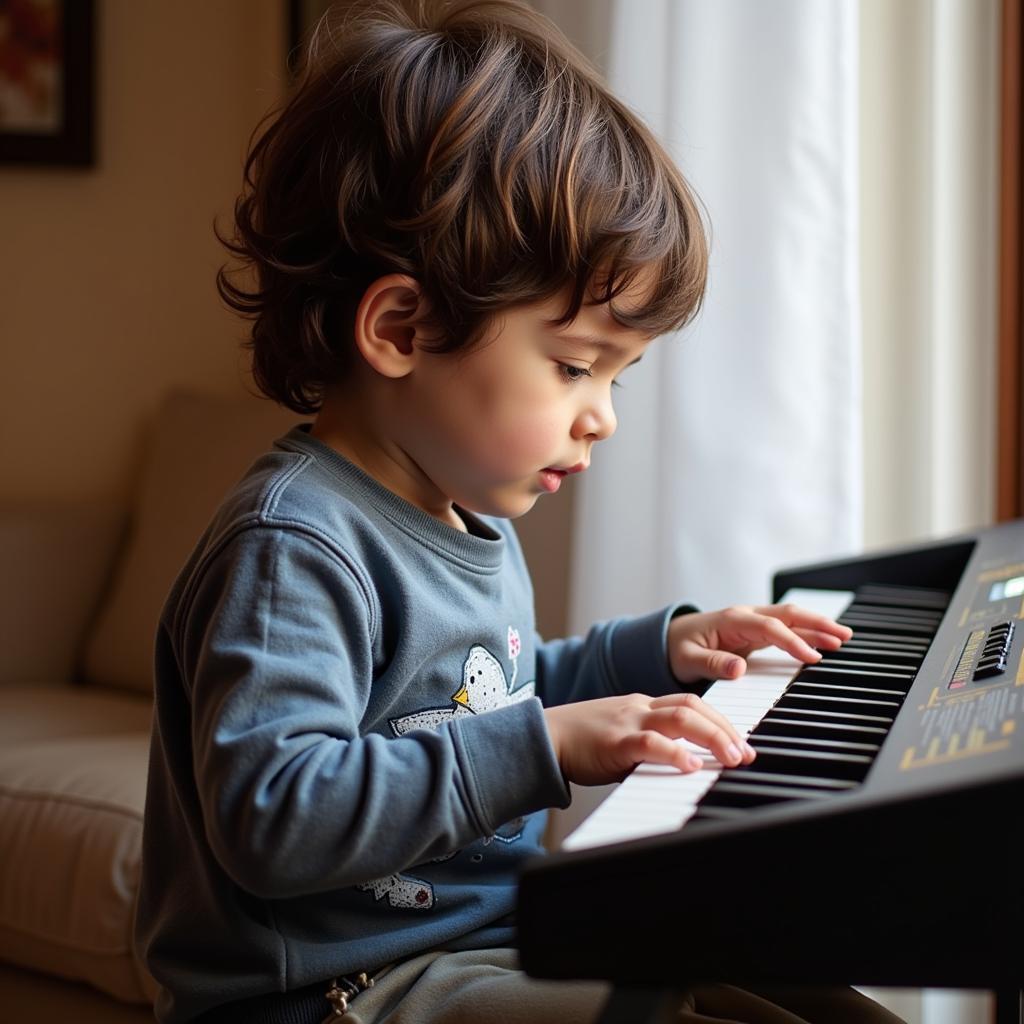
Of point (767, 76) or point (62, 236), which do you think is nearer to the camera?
point (767, 76)

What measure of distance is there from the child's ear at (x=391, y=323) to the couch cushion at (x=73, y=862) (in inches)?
33.5

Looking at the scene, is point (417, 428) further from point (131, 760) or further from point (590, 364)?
point (131, 760)

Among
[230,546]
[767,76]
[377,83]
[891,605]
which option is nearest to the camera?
[230,546]

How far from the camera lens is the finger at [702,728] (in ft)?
2.42

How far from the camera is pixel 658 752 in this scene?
752 millimetres

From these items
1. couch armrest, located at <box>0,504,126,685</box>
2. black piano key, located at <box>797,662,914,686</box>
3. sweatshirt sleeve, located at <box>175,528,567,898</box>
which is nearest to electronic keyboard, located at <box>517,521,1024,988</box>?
sweatshirt sleeve, located at <box>175,528,567,898</box>

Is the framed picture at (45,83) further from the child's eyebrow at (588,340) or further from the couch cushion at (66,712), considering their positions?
the child's eyebrow at (588,340)

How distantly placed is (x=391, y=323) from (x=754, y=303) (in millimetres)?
796

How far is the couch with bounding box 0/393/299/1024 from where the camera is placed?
5.16 feet

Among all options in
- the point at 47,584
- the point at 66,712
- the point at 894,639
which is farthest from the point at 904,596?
the point at 47,584

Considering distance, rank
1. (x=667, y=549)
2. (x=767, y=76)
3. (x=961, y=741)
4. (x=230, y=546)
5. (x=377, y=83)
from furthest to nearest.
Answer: (x=667, y=549) < (x=767, y=76) < (x=377, y=83) < (x=230, y=546) < (x=961, y=741)

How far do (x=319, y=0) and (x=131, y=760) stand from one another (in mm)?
1536

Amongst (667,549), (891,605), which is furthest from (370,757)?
(667,549)

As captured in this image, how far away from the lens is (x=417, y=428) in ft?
3.21
